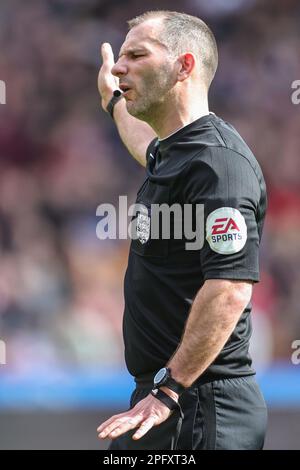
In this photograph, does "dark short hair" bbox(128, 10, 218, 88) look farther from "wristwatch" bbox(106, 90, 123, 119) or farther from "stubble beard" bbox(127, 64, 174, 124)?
"wristwatch" bbox(106, 90, 123, 119)

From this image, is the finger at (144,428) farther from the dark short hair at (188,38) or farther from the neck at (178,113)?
the dark short hair at (188,38)

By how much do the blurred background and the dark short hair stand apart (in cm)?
405

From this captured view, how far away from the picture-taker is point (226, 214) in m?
3.08

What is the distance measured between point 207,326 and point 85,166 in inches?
257

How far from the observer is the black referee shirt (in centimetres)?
309

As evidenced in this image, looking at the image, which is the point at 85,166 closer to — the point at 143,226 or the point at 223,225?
the point at 143,226

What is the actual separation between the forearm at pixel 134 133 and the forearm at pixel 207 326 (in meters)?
1.38

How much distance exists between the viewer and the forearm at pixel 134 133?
438 cm

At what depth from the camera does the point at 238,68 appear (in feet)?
33.1

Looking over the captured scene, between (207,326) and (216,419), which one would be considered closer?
(207,326)

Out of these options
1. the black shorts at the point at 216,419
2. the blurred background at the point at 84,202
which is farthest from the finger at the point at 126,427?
the blurred background at the point at 84,202
